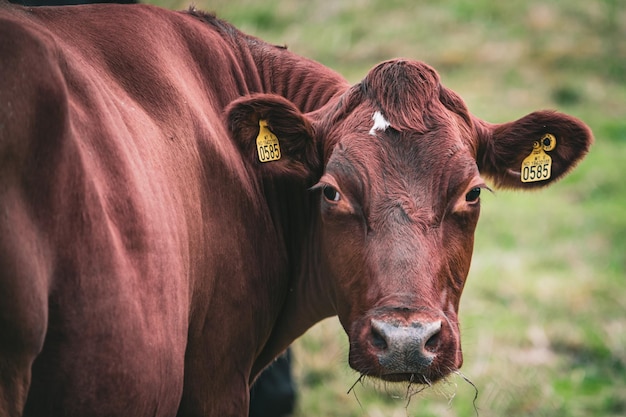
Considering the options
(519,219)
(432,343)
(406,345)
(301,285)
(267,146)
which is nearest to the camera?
(406,345)

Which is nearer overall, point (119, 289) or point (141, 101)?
point (119, 289)

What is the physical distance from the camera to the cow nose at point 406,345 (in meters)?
3.76

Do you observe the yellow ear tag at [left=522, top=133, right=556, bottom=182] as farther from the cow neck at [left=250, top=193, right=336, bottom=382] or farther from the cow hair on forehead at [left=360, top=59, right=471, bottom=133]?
the cow neck at [left=250, top=193, right=336, bottom=382]

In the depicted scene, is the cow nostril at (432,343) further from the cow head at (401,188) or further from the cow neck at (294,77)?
the cow neck at (294,77)

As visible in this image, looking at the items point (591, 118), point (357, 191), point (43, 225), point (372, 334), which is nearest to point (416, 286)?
point (372, 334)

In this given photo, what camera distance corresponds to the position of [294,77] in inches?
205

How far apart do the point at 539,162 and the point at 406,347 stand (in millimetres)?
1558

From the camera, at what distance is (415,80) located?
4.43 m

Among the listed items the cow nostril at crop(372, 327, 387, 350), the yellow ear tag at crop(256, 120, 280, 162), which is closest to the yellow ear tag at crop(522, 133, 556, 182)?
the yellow ear tag at crop(256, 120, 280, 162)

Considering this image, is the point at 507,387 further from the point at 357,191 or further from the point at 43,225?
the point at 43,225

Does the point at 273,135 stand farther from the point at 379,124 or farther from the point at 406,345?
the point at 406,345

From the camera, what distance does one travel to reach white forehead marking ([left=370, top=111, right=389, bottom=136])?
14.1ft

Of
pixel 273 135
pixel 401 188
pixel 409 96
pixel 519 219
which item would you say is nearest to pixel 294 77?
pixel 273 135

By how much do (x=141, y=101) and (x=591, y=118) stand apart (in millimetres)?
10995
